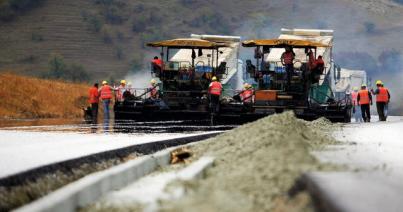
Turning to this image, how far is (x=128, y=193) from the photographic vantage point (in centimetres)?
767

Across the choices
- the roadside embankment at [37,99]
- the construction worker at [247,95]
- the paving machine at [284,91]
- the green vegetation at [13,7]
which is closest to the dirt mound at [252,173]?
the paving machine at [284,91]

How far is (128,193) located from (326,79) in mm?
27478

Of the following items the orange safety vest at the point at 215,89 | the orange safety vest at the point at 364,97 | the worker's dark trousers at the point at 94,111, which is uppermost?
the orange safety vest at the point at 215,89

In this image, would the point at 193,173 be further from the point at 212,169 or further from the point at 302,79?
the point at 302,79

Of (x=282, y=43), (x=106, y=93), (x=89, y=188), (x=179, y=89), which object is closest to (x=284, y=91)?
(x=282, y=43)

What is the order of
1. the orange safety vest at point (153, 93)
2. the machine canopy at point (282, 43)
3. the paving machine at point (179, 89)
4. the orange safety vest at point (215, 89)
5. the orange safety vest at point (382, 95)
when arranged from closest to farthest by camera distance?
the orange safety vest at point (215, 89) < the machine canopy at point (282, 43) < the paving machine at point (179, 89) < the orange safety vest at point (153, 93) < the orange safety vest at point (382, 95)

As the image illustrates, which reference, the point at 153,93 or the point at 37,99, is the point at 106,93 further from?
the point at 37,99

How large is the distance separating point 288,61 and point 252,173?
21274mm

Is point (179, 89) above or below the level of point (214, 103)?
above

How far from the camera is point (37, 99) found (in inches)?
→ 1608

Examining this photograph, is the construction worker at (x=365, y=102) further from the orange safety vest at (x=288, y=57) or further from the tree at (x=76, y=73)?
the tree at (x=76, y=73)

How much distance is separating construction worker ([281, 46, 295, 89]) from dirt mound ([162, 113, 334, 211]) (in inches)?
680

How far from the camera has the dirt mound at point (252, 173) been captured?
6.49 metres

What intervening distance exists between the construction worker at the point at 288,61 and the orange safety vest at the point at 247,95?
128cm
